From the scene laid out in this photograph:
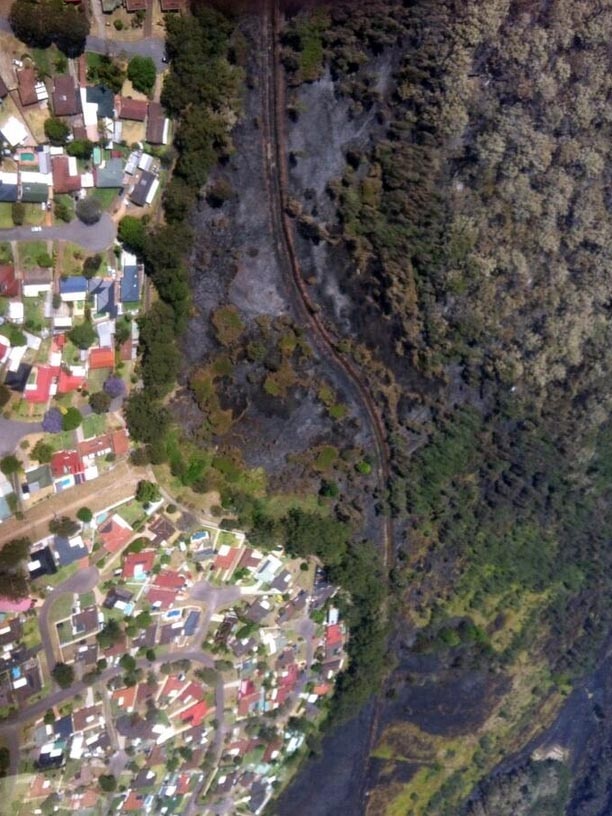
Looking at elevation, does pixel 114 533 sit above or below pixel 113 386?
below

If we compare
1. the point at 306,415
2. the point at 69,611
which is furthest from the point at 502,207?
the point at 69,611

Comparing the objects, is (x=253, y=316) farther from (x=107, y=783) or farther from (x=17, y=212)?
(x=107, y=783)

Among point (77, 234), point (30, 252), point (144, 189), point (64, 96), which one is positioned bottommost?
point (30, 252)

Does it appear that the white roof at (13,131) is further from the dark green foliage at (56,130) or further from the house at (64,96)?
the house at (64,96)

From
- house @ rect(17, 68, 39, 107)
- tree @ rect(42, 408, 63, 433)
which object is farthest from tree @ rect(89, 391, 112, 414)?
house @ rect(17, 68, 39, 107)

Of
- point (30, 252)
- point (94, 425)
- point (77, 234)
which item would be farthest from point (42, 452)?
point (77, 234)

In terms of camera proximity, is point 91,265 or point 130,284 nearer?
point 91,265

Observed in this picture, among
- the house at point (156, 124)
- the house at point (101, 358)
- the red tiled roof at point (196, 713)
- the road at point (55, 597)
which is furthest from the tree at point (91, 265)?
the red tiled roof at point (196, 713)

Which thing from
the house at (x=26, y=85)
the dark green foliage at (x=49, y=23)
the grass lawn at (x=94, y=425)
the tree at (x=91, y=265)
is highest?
the dark green foliage at (x=49, y=23)
